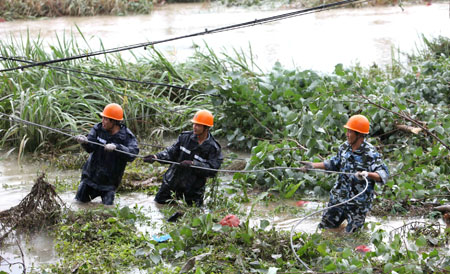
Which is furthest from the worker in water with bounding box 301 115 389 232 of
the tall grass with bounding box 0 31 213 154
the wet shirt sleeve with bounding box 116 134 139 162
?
the tall grass with bounding box 0 31 213 154

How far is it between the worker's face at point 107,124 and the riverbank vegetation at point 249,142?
3.56ft

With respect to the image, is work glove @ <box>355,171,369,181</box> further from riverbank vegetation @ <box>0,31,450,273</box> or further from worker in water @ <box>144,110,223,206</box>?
worker in water @ <box>144,110,223,206</box>

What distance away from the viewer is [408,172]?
25.3ft

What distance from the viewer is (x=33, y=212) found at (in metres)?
6.46

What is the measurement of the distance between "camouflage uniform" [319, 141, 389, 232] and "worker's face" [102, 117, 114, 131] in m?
2.47

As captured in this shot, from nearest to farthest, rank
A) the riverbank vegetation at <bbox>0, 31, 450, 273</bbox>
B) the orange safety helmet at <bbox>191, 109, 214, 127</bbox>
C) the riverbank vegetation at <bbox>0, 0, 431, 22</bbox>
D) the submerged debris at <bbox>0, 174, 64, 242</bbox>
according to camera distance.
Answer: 1. the riverbank vegetation at <bbox>0, 31, 450, 273</bbox>
2. the submerged debris at <bbox>0, 174, 64, 242</bbox>
3. the orange safety helmet at <bbox>191, 109, 214, 127</bbox>
4. the riverbank vegetation at <bbox>0, 0, 431, 22</bbox>

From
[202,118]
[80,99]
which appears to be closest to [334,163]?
→ [202,118]

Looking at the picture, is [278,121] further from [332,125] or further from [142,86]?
[142,86]

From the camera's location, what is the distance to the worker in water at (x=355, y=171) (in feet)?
20.6

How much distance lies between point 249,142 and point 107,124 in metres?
2.54

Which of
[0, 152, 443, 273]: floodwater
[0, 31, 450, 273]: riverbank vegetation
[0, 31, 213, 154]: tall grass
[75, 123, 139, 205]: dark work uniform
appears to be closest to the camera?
[0, 31, 450, 273]: riverbank vegetation

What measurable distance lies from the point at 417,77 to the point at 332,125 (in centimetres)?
301

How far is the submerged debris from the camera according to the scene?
6457 mm

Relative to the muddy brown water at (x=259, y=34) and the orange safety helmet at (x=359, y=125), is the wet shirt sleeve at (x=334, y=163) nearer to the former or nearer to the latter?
the orange safety helmet at (x=359, y=125)
